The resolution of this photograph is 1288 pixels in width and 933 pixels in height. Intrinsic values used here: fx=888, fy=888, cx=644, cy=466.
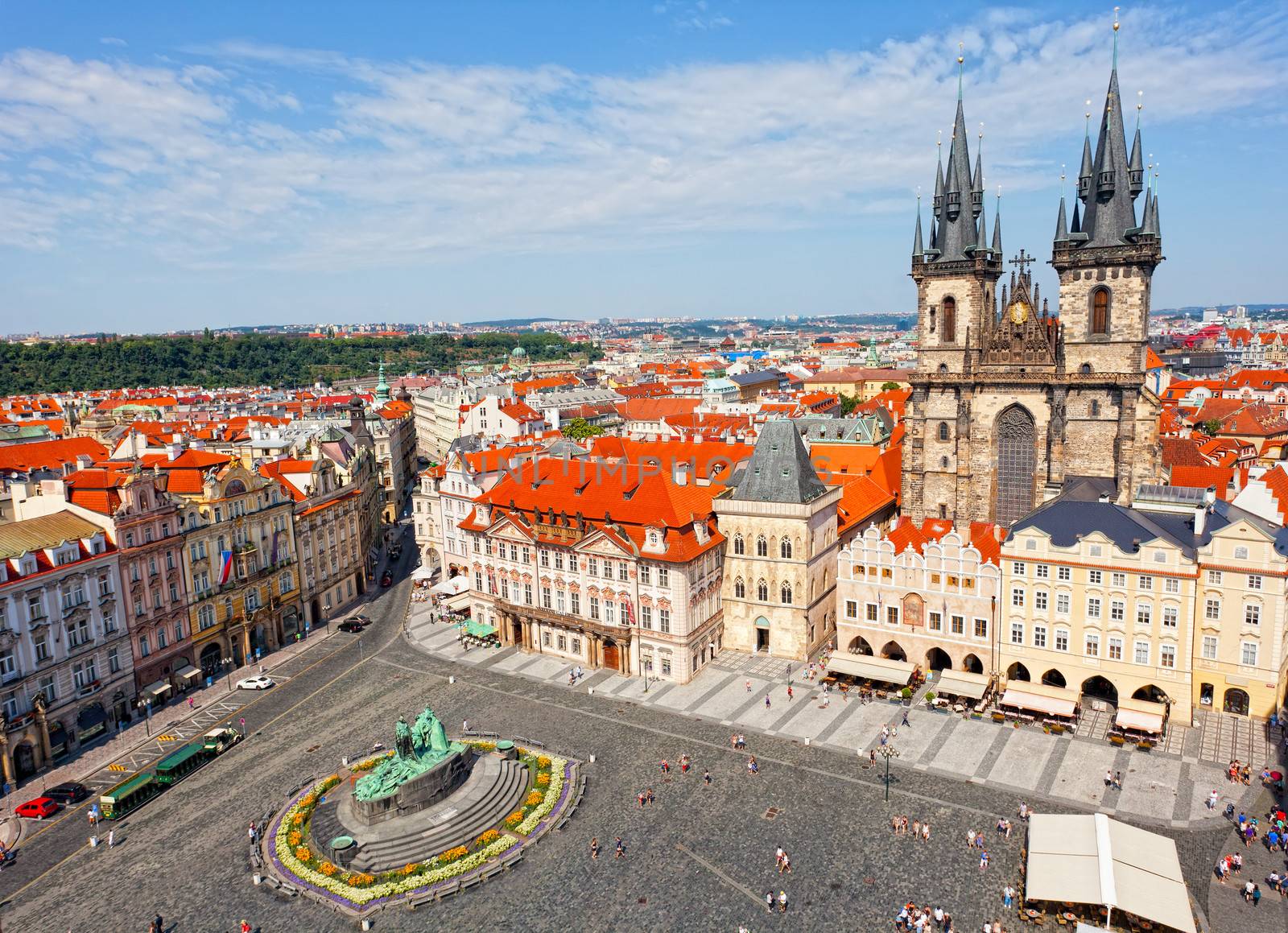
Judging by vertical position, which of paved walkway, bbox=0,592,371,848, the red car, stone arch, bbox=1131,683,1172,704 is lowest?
paved walkway, bbox=0,592,371,848

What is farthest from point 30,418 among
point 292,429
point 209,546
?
point 209,546

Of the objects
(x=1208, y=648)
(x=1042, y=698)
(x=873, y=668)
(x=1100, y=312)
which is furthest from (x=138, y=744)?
(x=1100, y=312)

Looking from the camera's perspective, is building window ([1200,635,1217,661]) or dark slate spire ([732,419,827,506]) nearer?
building window ([1200,635,1217,661])

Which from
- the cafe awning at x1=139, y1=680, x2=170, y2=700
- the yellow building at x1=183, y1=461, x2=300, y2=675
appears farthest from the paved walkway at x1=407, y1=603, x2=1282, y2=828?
the cafe awning at x1=139, y1=680, x2=170, y2=700

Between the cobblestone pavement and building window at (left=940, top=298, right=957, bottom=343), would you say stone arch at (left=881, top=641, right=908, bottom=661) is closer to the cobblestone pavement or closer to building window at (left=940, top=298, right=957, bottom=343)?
the cobblestone pavement

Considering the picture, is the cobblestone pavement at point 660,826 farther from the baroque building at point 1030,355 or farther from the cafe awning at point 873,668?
the baroque building at point 1030,355
